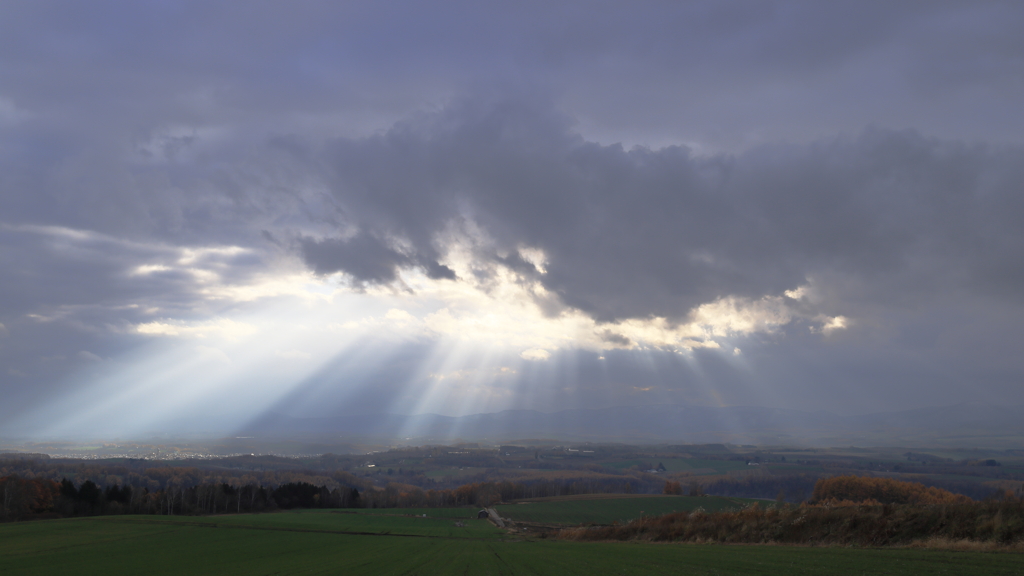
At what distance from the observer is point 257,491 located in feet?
337

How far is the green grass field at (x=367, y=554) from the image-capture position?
20.5 meters

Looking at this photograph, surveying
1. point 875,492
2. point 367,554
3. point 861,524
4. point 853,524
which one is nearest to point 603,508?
point 875,492

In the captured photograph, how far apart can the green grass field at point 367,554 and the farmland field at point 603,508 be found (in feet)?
56.7

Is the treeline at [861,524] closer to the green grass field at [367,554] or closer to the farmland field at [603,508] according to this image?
the green grass field at [367,554]

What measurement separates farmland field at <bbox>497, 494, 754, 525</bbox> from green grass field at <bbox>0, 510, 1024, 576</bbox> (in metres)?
17.3

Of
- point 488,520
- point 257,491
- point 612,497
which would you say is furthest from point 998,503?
point 257,491

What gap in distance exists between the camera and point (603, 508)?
3733 inches

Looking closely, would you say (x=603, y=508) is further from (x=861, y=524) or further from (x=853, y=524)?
(x=861, y=524)

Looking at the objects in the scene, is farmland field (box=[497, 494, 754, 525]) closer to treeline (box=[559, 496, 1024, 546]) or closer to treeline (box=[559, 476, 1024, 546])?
treeline (box=[559, 476, 1024, 546])

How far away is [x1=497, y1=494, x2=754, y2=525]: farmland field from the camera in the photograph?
3310 inches

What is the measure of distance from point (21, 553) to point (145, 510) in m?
59.8

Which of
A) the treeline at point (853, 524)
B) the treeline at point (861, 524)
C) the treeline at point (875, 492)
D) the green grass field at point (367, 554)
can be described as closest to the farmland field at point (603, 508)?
the treeline at point (875, 492)

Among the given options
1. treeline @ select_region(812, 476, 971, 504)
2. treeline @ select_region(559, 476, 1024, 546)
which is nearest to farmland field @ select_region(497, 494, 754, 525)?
treeline @ select_region(812, 476, 971, 504)

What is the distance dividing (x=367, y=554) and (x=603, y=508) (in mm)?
64441
